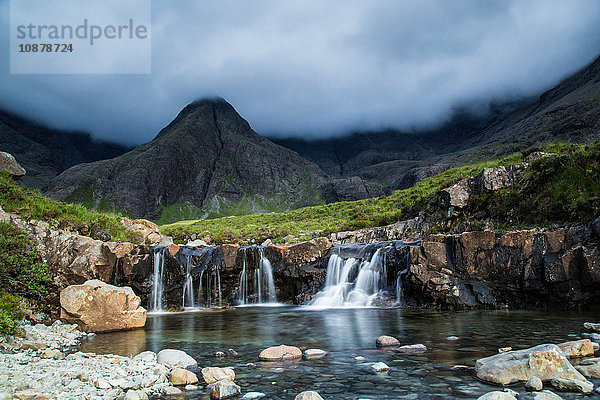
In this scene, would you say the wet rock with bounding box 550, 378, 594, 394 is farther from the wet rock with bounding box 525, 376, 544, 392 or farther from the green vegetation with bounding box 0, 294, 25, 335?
the green vegetation with bounding box 0, 294, 25, 335

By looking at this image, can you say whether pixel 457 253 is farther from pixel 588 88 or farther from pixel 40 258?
pixel 588 88

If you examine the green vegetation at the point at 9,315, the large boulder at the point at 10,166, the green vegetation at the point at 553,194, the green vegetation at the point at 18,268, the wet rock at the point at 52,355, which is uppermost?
the large boulder at the point at 10,166

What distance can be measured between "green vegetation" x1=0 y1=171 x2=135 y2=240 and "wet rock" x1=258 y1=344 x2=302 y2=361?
21094 millimetres

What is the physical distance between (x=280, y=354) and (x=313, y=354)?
1.03 m

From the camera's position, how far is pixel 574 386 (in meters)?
6.81

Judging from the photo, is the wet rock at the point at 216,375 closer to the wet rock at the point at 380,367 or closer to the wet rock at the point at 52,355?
the wet rock at the point at 380,367

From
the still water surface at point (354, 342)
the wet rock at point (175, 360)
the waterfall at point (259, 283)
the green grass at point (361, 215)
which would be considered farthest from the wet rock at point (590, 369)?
the green grass at point (361, 215)

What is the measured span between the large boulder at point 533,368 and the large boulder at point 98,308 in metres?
15.3

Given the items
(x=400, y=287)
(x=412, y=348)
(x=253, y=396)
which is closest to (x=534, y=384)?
(x=412, y=348)

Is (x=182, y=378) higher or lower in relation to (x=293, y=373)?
higher

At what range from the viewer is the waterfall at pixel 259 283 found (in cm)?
2900

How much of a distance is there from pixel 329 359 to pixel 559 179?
2320 centimetres

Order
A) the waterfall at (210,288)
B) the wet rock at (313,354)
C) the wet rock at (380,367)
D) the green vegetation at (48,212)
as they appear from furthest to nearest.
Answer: the waterfall at (210,288) → the green vegetation at (48,212) → the wet rock at (313,354) → the wet rock at (380,367)

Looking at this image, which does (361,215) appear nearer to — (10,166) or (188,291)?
(188,291)
